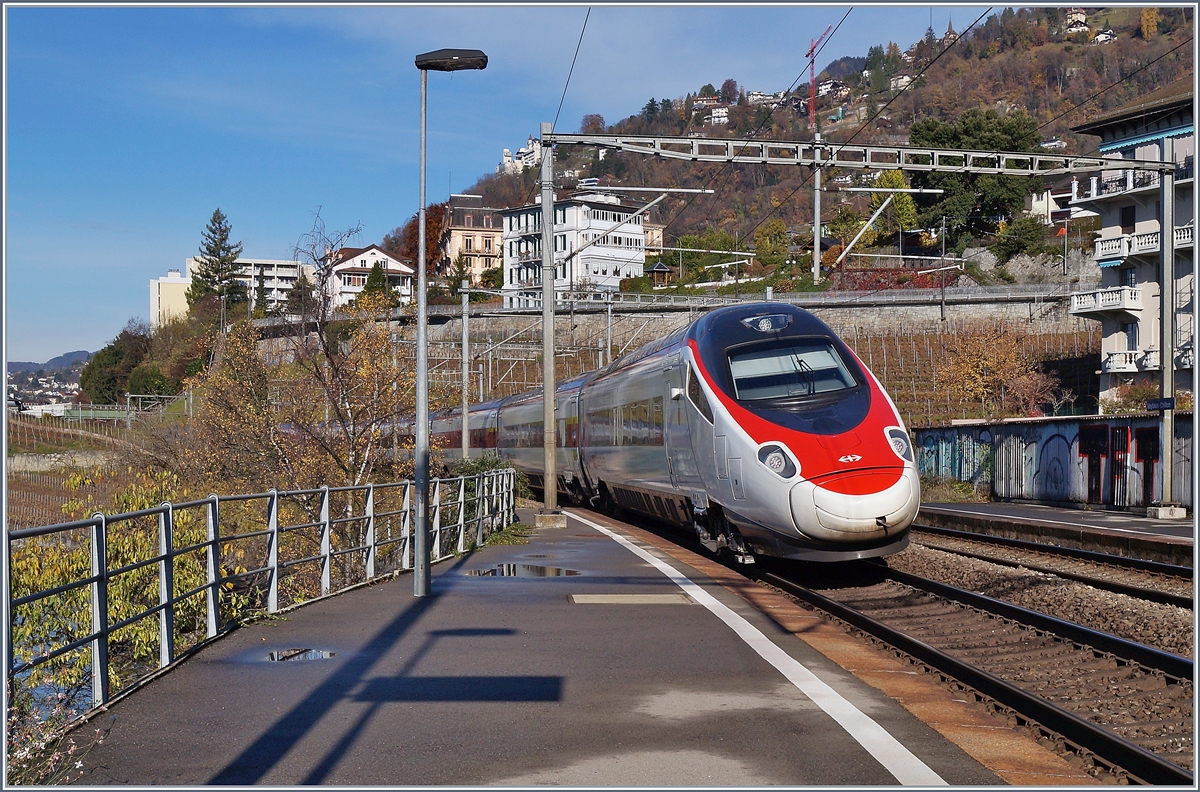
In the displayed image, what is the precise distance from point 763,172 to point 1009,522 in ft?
555

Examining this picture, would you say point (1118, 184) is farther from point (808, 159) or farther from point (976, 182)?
point (976, 182)

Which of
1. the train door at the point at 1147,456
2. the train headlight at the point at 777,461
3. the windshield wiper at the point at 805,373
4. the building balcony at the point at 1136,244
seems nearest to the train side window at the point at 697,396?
the windshield wiper at the point at 805,373

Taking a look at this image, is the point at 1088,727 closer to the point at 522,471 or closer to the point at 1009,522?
the point at 1009,522

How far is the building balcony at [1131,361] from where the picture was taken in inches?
2095

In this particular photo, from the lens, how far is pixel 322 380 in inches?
1178

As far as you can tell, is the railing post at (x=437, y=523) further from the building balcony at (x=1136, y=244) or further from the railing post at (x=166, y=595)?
the building balcony at (x=1136, y=244)

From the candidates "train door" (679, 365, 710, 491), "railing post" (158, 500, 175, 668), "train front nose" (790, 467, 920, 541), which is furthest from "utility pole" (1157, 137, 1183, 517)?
"railing post" (158, 500, 175, 668)

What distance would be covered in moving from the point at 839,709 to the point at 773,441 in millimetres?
6422

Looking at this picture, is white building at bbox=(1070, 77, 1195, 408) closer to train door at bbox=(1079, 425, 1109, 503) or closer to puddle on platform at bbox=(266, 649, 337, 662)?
train door at bbox=(1079, 425, 1109, 503)

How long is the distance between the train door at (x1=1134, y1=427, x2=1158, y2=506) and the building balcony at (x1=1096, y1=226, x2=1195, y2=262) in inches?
971

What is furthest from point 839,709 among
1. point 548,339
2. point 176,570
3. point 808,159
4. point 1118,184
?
point 1118,184

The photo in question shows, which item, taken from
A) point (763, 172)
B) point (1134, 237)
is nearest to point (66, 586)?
point (1134, 237)

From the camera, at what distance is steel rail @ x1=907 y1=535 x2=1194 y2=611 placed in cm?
1270

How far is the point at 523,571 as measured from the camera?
53.1ft
